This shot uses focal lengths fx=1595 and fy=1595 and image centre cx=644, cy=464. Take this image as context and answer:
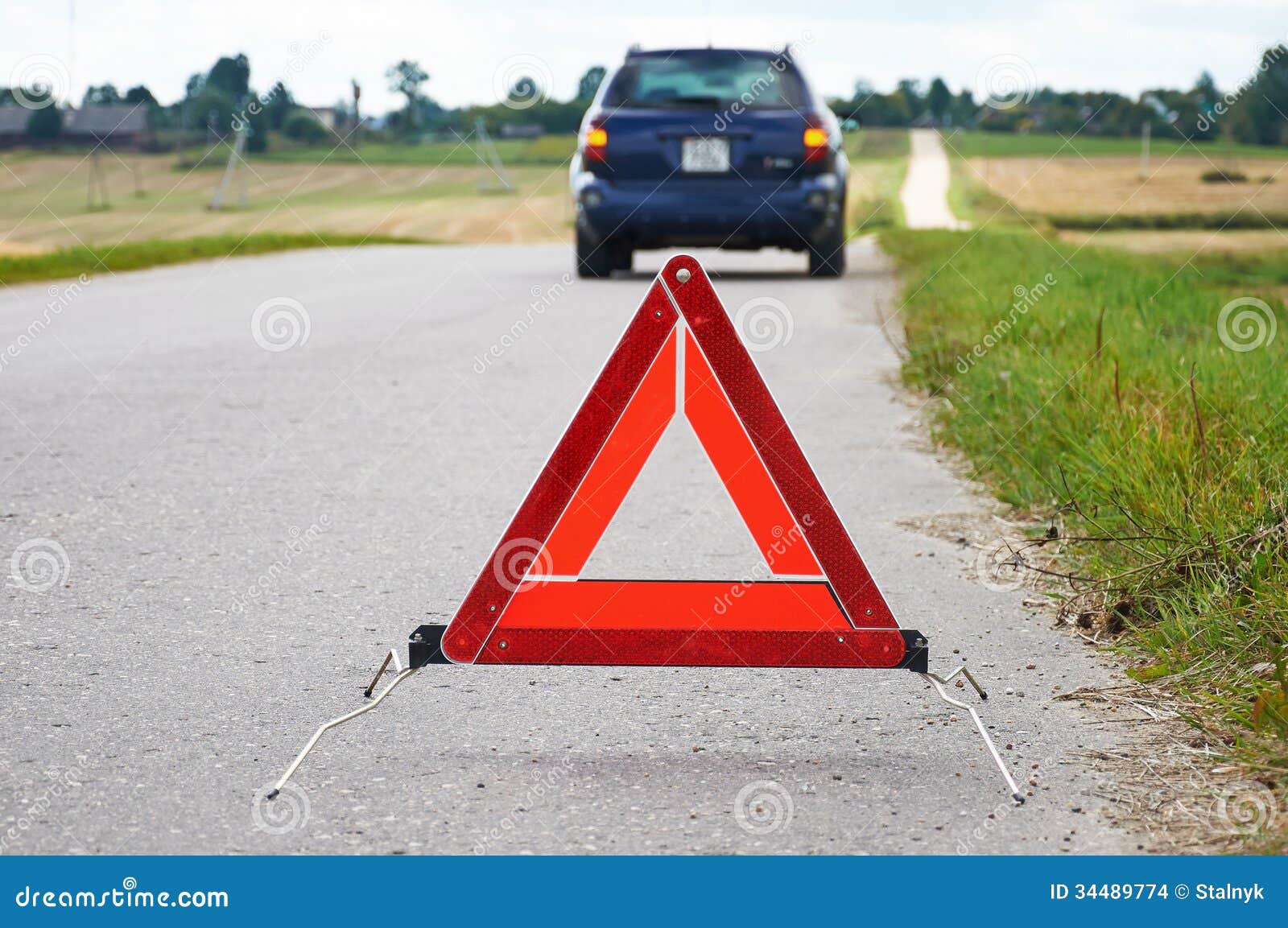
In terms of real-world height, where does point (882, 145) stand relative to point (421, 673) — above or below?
below

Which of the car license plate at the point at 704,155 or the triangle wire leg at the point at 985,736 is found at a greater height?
the car license plate at the point at 704,155

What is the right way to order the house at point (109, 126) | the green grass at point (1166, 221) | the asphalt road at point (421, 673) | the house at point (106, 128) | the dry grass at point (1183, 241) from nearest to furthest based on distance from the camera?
1. the asphalt road at point (421, 673)
2. the dry grass at point (1183, 241)
3. the green grass at point (1166, 221)
4. the house at point (106, 128)
5. the house at point (109, 126)

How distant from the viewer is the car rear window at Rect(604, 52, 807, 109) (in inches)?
571

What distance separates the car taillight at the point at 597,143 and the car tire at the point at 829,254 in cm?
236

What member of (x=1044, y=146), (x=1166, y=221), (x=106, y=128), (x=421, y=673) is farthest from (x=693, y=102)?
(x=1044, y=146)

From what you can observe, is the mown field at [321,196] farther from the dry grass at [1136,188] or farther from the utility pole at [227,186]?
the dry grass at [1136,188]

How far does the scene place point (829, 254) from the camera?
54.0 feet

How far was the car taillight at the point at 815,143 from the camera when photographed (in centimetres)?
1465

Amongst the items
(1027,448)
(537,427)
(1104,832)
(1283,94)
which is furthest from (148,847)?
(1283,94)

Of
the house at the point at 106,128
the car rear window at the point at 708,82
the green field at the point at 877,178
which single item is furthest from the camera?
the house at the point at 106,128

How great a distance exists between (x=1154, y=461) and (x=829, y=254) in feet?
39.1

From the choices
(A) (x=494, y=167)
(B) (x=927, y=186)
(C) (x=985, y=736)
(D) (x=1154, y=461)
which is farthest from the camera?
(B) (x=927, y=186)

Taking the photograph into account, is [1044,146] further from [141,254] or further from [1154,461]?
[1154,461]

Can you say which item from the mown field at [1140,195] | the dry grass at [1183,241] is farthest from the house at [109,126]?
the dry grass at [1183,241]
